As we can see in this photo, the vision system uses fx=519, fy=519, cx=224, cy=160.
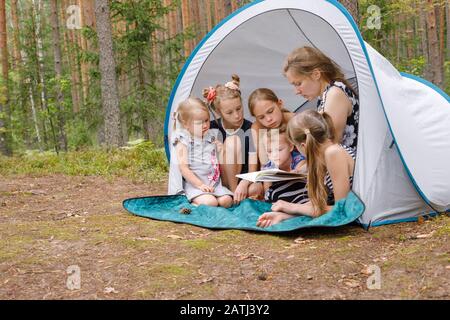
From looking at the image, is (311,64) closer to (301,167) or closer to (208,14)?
(301,167)

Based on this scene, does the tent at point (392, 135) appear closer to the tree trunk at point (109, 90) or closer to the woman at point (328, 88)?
the woman at point (328, 88)

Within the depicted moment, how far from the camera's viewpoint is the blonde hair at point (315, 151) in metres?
3.36

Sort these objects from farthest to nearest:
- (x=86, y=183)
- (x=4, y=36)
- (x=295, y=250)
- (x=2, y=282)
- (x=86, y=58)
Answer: (x=4, y=36) → (x=86, y=58) → (x=86, y=183) → (x=295, y=250) → (x=2, y=282)

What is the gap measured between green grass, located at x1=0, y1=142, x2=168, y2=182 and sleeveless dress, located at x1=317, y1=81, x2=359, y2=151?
276cm

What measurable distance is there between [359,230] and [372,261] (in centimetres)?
60

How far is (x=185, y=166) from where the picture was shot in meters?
4.26

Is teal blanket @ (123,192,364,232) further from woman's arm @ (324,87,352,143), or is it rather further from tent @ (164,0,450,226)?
woman's arm @ (324,87,352,143)

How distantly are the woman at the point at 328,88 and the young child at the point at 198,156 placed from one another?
823 mm

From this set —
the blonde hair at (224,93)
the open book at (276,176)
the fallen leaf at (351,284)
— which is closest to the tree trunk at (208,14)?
the blonde hair at (224,93)

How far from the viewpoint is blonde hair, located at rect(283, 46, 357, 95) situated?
12.4 ft

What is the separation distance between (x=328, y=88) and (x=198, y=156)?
125 cm
